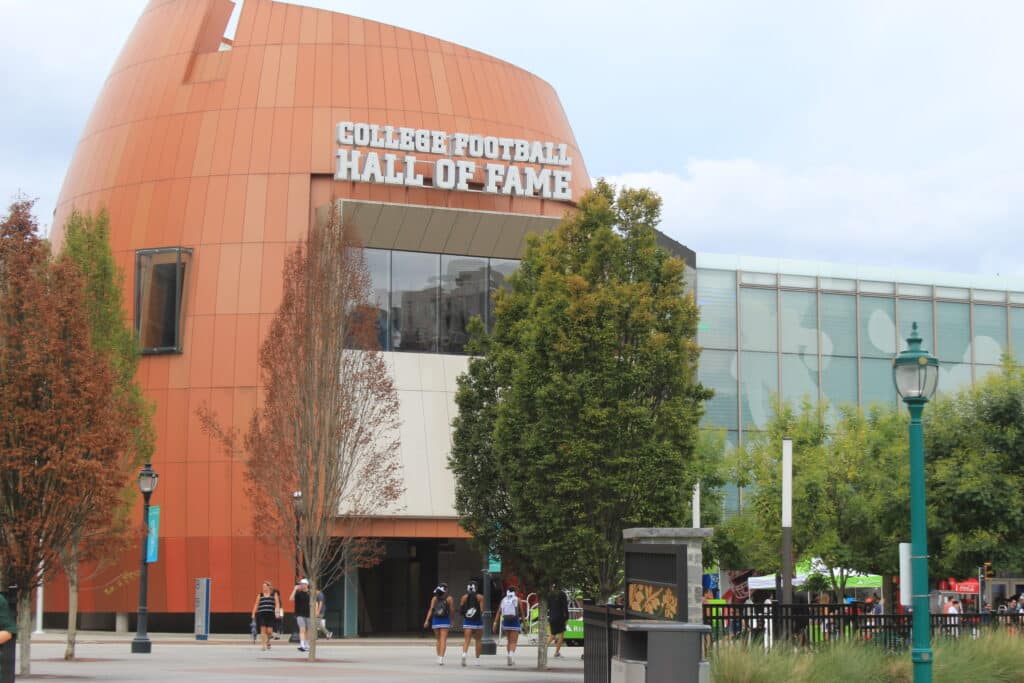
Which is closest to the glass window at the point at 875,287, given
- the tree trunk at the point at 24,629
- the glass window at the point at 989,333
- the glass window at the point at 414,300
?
the glass window at the point at 989,333

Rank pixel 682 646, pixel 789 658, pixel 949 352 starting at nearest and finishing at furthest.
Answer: pixel 682 646
pixel 789 658
pixel 949 352

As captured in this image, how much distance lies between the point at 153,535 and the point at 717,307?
77.7 ft

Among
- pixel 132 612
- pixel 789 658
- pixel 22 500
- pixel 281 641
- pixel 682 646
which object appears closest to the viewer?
pixel 682 646

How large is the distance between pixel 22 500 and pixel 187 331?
21.2m

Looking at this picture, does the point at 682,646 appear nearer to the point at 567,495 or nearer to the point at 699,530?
the point at 699,530

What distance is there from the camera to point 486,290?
45.4 m

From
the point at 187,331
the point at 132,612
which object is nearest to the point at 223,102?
the point at 187,331

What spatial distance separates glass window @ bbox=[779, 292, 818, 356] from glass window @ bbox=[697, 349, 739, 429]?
244 centimetres

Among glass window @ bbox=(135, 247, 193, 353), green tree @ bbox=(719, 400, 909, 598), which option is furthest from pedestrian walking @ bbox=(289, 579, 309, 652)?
green tree @ bbox=(719, 400, 909, 598)

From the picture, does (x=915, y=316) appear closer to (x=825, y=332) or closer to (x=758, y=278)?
(x=825, y=332)

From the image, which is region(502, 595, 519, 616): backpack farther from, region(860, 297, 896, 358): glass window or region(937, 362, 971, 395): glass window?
region(937, 362, 971, 395): glass window

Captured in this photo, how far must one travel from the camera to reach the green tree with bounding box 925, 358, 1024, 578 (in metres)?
26.4

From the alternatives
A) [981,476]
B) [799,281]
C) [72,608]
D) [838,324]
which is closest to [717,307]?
[799,281]

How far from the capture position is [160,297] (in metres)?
44.0
